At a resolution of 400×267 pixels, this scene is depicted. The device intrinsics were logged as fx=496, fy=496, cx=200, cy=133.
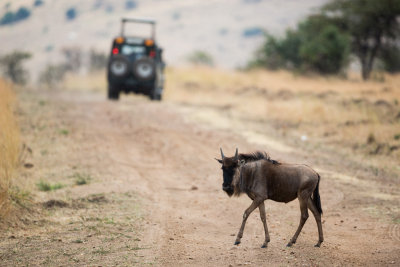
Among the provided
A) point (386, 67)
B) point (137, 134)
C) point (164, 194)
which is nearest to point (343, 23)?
point (386, 67)

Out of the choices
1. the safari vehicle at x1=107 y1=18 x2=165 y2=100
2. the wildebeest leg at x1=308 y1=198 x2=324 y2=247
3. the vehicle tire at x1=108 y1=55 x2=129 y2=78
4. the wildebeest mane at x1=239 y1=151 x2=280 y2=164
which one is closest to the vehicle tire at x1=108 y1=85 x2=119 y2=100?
the safari vehicle at x1=107 y1=18 x2=165 y2=100

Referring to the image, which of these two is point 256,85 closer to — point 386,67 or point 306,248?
point 386,67

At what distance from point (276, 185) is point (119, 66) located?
45.6 ft

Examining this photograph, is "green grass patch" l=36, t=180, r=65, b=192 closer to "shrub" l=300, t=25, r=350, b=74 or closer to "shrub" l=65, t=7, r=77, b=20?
"shrub" l=300, t=25, r=350, b=74

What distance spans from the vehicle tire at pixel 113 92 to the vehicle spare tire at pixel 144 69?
1.62 meters

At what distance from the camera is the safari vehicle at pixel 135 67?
19.0 metres

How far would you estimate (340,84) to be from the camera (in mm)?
23797

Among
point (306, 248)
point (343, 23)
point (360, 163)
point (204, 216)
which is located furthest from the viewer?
point (343, 23)

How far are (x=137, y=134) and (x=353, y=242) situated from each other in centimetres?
815

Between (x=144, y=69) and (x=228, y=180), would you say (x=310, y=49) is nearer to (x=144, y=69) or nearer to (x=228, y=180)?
(x=144, y=69)

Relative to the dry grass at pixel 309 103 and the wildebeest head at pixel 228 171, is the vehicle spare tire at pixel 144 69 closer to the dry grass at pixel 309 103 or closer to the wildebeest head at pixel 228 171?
the dry grass at pixel 309 103

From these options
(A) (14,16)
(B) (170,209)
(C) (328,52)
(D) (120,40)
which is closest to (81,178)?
(B) (170,209)

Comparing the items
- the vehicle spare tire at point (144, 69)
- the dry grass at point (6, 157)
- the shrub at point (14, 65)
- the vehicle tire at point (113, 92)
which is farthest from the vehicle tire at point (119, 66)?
the shrub at point (14, 65)

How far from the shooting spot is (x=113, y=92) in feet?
67.0
